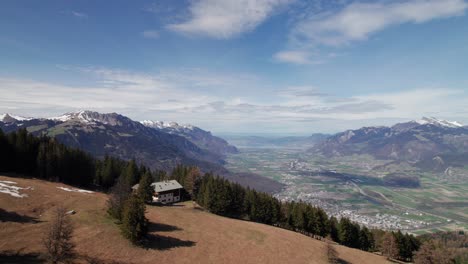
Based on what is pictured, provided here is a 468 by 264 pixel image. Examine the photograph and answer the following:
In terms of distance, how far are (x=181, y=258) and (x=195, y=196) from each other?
55.4 metres

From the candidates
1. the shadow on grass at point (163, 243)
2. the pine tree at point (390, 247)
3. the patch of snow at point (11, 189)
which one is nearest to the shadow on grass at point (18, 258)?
the shadow on grass at point (163, 243)

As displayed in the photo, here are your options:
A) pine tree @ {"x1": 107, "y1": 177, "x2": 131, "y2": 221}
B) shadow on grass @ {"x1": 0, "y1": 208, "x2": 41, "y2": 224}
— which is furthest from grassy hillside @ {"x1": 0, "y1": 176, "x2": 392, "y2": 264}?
pine tree @ {"x1": 107, "y1": 177, "x2": 131, "y2": 221}

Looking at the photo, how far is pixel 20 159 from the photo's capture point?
89.6m

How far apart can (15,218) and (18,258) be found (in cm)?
1686

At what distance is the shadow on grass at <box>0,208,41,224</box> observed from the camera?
160 feet

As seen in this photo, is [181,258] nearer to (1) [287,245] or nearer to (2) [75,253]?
(2) [75,253]

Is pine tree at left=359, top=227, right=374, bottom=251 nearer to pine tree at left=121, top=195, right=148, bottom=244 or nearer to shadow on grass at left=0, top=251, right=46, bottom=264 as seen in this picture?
pine tree at left=121, top=195, right=148, bottom=244

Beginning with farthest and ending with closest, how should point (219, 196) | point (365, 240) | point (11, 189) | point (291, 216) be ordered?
point (291, 216) → point (365, 240) → point (219, 196) → point (11, 189)

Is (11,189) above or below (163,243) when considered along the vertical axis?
above

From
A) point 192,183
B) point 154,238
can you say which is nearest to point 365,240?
point 192,183

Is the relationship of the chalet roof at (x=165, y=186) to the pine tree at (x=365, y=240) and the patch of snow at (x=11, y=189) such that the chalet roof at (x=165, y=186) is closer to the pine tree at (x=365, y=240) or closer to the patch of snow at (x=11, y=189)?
the patch of snow at (x=11, y=189)

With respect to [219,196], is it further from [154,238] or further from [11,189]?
[11,189]

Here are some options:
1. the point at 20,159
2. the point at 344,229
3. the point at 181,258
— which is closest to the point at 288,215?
the point at 344,229

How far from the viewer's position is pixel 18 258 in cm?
3697
